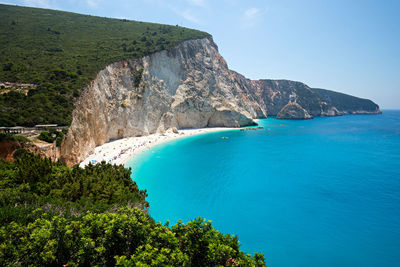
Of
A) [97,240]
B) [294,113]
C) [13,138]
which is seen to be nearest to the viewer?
[97,240]

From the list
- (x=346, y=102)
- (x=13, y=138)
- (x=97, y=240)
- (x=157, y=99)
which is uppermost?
(x=346, y=102)

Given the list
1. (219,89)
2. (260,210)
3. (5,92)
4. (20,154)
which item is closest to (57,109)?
(5,92)

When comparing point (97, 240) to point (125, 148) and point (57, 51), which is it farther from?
point (57, 51)

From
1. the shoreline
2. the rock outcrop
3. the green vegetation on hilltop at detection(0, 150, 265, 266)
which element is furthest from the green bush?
the rock outcrop

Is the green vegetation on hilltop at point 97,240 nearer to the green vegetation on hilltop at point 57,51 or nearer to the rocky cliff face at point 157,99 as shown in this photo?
the rocky cliff face at point 157,99

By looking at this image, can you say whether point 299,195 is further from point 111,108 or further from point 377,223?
point 111,108

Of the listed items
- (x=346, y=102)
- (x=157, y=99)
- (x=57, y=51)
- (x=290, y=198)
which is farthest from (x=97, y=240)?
(x=346, y=102)

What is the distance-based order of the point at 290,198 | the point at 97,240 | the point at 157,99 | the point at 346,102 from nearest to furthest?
the point at 97,240 < the point at 290,198 < the point at 157,99 < the point at 346,102
